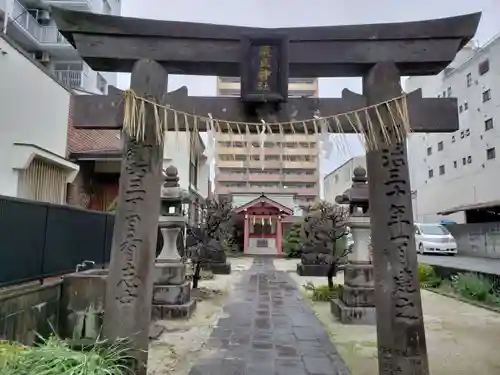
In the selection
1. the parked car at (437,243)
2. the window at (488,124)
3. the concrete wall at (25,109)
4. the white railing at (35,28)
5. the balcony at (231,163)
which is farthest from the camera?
the window at (488,124)

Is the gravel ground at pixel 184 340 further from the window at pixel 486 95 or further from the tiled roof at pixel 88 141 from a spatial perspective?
the window at pixel 486 95

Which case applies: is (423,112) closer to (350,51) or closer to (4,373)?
(350,51)

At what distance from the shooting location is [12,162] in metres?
8.83

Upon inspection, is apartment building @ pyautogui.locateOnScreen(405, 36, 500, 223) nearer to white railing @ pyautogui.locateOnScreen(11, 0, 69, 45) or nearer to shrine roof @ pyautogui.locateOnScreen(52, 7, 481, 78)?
shrine roof @ pyautogui.locateOnScreen(52, 7, 481, 78)

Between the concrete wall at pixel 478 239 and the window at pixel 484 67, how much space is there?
1012cm

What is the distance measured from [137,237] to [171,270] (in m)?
4.47

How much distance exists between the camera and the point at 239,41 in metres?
3.93

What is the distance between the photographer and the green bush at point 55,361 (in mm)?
2824

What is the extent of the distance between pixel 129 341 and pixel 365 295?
5060mm

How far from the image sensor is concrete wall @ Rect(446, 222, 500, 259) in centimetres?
1905

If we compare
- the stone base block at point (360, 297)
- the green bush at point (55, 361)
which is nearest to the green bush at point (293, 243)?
the stone base block at point (360, 297)

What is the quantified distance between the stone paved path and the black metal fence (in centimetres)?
239

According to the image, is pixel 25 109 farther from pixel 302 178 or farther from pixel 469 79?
pixel 302 178

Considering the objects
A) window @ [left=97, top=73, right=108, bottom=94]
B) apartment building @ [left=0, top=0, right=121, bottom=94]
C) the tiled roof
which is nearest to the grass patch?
the tiled roof
